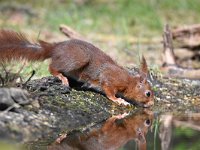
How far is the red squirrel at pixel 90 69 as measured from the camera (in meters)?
6.55

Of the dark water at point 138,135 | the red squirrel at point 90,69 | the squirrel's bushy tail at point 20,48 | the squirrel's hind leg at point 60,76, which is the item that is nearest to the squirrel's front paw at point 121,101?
the red squirrel at point 90,69

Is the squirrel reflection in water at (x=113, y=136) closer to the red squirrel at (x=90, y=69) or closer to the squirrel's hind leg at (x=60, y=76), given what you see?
the red squirrel at (x=90, y=69)

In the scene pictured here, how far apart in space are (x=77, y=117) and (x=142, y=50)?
14.8ft

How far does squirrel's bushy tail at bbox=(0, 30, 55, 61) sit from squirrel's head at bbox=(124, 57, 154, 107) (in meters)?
0.89

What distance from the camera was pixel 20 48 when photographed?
6.41 metres

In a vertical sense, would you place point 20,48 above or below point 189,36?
above

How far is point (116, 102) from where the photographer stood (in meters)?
6.46

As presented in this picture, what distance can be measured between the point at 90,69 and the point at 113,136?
1.33 metres

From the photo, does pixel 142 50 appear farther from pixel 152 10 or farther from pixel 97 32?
pixel 152 10

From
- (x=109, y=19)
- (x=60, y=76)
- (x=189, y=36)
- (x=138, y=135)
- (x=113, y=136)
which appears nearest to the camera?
(x=113, y=136)

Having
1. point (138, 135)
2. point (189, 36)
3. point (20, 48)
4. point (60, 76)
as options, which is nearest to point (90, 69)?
point (60, 76)

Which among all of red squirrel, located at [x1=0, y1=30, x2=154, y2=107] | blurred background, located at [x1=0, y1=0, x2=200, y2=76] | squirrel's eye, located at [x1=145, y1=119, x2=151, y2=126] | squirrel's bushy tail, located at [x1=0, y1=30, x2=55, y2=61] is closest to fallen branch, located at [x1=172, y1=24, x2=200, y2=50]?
blurred background, located at [x1=0, y1=0, x2=200, y2=76]

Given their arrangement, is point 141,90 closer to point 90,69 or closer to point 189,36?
point 90,69

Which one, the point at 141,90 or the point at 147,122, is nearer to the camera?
the point at 147,122
